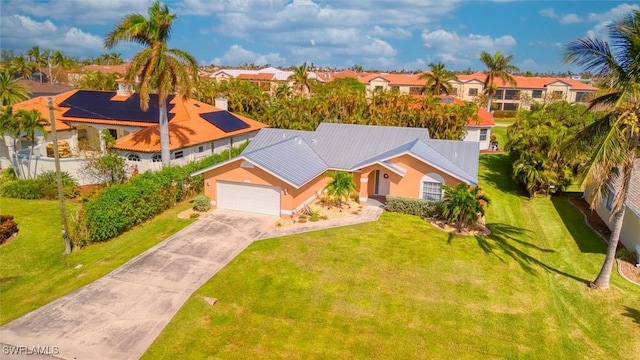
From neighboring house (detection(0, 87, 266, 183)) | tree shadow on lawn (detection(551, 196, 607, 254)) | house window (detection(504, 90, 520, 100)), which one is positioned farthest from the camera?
house window (detection(504, 90, 520, 100))

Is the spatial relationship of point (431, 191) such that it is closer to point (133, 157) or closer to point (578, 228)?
point (578, 228)

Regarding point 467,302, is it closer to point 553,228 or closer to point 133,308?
point 553,228

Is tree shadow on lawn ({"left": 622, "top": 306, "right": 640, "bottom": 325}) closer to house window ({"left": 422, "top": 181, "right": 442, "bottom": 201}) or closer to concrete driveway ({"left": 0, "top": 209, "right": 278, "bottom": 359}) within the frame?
house window ({"left": 422, "top": 181, "right": 442, "bottom": 201})

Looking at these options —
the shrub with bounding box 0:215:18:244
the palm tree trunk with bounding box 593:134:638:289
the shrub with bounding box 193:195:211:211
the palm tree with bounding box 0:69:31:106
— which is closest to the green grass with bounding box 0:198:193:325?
the shrub with bounding box 0:215:18:244

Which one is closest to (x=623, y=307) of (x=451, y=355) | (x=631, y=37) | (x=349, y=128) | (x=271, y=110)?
(x=451, y=355)

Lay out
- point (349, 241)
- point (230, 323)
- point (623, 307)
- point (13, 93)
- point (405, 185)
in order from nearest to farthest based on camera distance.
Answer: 1. point (230, 323)
2. point (623, 307)
3. point (349, 241)
4. point (405, 185)
5. point (13, 93)

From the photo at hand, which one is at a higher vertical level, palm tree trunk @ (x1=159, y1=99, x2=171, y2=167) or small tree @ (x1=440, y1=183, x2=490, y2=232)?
palm tree trunk @ (x1=159, y1=99, x2=171, y2=167)

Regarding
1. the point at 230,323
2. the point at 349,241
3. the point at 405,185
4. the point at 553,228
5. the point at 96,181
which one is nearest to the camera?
the point at 230,323
